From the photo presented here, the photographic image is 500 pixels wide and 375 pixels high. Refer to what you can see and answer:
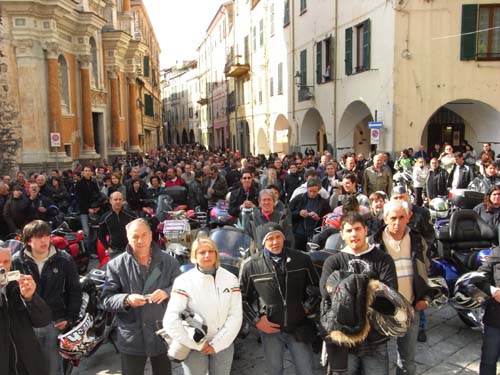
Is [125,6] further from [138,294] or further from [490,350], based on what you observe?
[490,350]

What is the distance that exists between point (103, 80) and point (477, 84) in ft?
62.3

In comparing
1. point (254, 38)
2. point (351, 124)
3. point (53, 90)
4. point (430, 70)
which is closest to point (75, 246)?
point (430, 70)

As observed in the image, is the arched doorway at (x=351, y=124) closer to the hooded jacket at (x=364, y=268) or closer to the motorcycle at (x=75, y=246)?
the motorcycle at (x=75, y=246)

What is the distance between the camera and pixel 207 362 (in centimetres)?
386

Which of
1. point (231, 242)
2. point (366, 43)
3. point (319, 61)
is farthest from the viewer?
point (319, 61)

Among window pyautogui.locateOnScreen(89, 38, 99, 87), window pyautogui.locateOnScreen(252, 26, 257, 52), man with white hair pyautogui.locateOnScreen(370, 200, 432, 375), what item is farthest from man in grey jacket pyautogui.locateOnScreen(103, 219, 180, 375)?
window pyautogui.locateOnScreen(252, 26, 257, 52)

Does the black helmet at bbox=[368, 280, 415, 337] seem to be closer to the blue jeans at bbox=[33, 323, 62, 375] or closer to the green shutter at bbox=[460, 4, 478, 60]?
the blue jeans at bbox=[33, 323, 62, 375]

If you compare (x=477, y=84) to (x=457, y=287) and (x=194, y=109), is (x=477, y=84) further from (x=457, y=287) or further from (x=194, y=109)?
(x=194, y=109)

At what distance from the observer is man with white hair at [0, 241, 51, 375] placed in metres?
3.46

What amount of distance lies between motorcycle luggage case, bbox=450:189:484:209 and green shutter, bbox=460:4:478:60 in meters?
9.10

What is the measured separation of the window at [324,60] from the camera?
21061mm

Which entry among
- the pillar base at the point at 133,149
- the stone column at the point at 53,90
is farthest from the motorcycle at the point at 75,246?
the pillar base at the point at 133,149

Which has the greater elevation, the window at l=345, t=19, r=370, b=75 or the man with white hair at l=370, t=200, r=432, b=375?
the window at l=345, t=19, r=370, b=75

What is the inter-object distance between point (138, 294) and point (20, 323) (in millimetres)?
873
